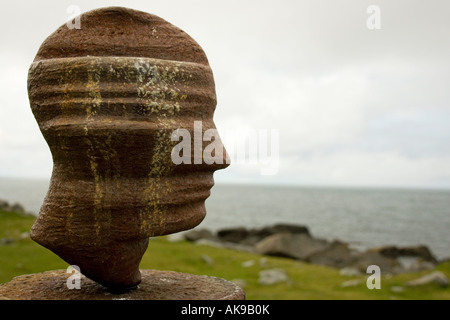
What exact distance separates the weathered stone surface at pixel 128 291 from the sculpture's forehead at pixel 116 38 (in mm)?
2353

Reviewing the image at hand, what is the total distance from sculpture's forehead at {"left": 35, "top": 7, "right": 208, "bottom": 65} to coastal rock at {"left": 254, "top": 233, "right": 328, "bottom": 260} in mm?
14651

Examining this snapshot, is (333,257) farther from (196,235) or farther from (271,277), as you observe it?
(271,277)

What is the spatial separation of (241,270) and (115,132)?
30.7 ft

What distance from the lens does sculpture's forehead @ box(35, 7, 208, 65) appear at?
470 centimetres

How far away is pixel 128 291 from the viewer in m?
5.26

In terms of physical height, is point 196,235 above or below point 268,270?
below

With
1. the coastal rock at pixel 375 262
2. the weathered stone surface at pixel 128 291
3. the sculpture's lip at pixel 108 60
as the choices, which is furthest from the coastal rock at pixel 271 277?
the sculpture's lip at pixel 108 60

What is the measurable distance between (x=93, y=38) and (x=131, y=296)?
2.58 metres

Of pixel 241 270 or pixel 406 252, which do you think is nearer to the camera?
pixel 241 270

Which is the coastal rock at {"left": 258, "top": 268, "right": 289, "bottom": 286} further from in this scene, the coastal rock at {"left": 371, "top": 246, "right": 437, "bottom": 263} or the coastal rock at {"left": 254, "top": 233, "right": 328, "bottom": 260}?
the coastal rock at {"left": 371, "top": 246, "right": 437, "bottom": 263}

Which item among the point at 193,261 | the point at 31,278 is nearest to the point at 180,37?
the point at 31,278

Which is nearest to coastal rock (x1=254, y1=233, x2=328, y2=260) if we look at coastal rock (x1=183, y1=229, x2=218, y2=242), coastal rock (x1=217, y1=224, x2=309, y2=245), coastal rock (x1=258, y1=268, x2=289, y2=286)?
coastal rock (x1=183, y1=229, x2=218, y2=242)


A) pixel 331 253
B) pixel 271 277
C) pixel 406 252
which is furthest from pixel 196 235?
pixel 406 252

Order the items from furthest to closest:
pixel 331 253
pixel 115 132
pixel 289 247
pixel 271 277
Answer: pixel 331 253, pixel 289 247, pixel 271 277, pixel 115 132
